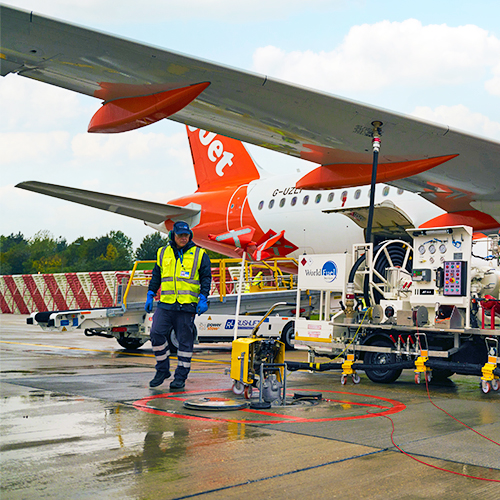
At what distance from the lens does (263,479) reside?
3.49 meters

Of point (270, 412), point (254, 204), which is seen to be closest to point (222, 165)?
point (254, 204)

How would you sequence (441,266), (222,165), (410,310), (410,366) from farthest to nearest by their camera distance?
(222,165) < (410,310) < (441,266) < (410,366)

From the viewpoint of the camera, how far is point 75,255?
10325 cm

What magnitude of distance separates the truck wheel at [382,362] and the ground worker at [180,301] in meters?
2.60

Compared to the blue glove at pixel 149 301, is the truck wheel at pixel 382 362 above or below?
below

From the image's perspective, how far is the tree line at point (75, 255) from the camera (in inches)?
3523

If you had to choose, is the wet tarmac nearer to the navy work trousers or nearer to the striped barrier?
the navy work trousers

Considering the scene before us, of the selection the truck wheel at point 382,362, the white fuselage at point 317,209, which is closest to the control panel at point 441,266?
the truck wheel at point 382,362

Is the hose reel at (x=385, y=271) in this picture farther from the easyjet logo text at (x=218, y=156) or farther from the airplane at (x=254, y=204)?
the easyjet logo text at (x=218, y=156)

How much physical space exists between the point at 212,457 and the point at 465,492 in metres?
1.56

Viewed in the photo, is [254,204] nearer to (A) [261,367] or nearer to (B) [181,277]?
→ (B) [181,277]

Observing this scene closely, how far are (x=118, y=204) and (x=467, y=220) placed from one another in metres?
9.01

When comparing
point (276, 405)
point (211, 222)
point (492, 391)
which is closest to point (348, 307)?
point (492, 391)

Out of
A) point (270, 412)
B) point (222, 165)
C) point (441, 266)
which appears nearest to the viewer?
point (270, 412)
